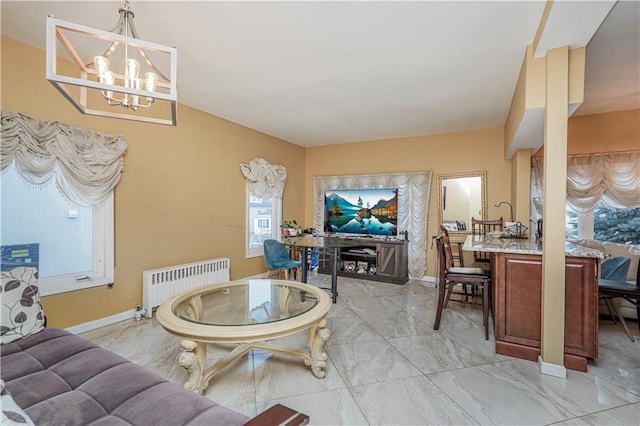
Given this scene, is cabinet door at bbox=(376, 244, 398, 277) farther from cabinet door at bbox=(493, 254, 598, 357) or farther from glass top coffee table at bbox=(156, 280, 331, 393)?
glass top coffee table at bbox=(156, 280, 331, 393)

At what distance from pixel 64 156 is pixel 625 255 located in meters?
6.39

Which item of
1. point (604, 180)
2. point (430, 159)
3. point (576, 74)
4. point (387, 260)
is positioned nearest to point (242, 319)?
point (576, 74)

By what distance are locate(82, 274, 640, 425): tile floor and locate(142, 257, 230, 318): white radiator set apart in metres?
0.32

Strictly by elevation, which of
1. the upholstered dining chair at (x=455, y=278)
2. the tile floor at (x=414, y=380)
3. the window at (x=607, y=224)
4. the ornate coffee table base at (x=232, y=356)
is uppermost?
the window at (x=607, y=224)

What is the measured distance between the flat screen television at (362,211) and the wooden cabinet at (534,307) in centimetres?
293

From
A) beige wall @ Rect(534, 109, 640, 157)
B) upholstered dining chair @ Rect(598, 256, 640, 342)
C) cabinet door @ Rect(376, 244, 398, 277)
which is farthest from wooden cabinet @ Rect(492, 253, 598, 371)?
beige wall @ Rect(534, 109, 640, 157)

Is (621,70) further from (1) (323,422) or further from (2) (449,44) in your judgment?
(1) (323,422)

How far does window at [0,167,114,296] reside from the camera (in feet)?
8.29

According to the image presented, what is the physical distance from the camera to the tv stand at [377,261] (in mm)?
A: 4992

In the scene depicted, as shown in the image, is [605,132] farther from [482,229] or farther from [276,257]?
[276,257]

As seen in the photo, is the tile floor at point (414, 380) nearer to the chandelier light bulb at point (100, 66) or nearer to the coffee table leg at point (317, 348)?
the coffee table leg at point (317, 348)

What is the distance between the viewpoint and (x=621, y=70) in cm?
292

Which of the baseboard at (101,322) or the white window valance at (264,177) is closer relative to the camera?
the baseboard at (101,322)

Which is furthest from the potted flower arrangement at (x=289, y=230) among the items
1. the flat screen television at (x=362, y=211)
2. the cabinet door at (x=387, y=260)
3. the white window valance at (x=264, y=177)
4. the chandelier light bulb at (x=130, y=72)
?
the chandelier light bulb at (x=130, y=72)
